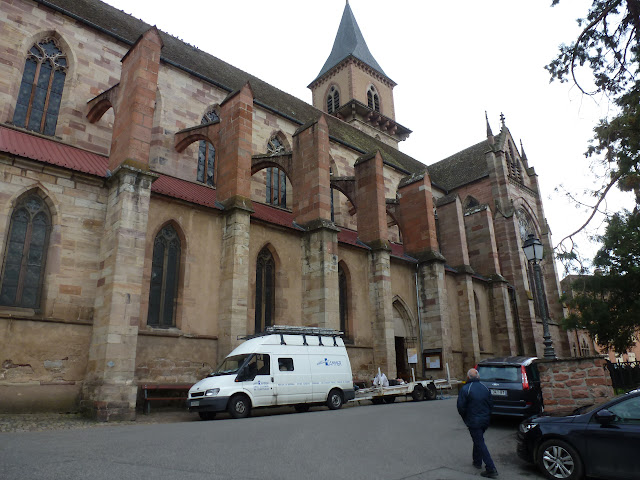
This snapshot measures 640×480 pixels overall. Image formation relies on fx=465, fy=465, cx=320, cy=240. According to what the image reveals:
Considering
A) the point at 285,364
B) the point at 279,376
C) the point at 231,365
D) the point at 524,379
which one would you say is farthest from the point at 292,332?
the point at 524,379

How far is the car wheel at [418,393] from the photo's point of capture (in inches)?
646

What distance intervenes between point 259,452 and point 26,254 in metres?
8.56

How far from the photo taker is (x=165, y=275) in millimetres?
13680

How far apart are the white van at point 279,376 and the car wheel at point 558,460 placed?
6948mm

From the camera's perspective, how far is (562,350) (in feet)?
102

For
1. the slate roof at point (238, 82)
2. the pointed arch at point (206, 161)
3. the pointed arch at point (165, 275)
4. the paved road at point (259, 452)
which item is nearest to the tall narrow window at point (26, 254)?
the pointed arch at point (165, 275)

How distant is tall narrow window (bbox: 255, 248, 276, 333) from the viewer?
1588 centimetres

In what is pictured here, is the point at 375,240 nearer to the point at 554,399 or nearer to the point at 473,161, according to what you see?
the point at 554,399

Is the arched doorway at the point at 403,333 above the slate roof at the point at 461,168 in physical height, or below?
below

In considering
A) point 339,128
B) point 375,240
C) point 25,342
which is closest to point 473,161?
point 339,128

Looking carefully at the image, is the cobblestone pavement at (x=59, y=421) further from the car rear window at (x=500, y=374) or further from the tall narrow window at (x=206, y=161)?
the tall narrow window at (x=206, y=161)

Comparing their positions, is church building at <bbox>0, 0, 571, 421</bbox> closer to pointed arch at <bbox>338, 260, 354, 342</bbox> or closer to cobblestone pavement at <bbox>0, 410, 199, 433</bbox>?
pointed arch at <bbox>338, 260, 354, 342</bbox>

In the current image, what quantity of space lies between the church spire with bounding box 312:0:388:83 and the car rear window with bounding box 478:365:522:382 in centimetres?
3640

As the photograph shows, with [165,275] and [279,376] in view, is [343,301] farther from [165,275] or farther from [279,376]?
[165,275]
